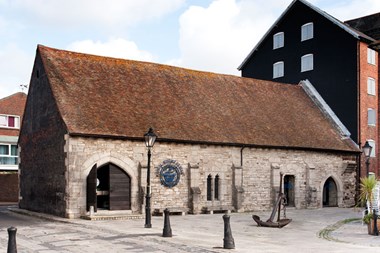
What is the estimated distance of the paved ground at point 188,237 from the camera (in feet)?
47.3

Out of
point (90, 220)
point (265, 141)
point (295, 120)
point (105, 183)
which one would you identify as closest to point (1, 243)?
point (90, 220)

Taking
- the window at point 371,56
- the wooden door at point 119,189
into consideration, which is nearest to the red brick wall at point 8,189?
the wooden door at point 119,189

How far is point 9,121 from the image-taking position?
159 ft

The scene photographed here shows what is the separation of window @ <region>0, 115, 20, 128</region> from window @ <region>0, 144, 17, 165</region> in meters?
1.99

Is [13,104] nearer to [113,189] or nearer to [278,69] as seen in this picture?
[278,69]

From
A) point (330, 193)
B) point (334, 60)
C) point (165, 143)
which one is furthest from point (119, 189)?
point (334, 60)

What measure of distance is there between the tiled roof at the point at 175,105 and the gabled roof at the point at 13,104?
2246 centimetres

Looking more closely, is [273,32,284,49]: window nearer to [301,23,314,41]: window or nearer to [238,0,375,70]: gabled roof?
[238,0,375,70]: gabled roof

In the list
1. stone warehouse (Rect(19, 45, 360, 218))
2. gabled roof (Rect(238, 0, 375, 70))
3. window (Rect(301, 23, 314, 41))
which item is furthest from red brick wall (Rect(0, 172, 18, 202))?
window (Rect(301, 23, 314, 41))

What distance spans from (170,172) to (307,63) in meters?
17.3

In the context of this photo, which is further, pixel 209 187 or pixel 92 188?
pixel 209 187

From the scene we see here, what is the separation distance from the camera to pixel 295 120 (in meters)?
33.9

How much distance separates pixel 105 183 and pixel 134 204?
1.78 meters

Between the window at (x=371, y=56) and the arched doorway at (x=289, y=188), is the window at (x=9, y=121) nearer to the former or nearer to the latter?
the arched doorway at (x=289, y=188)
